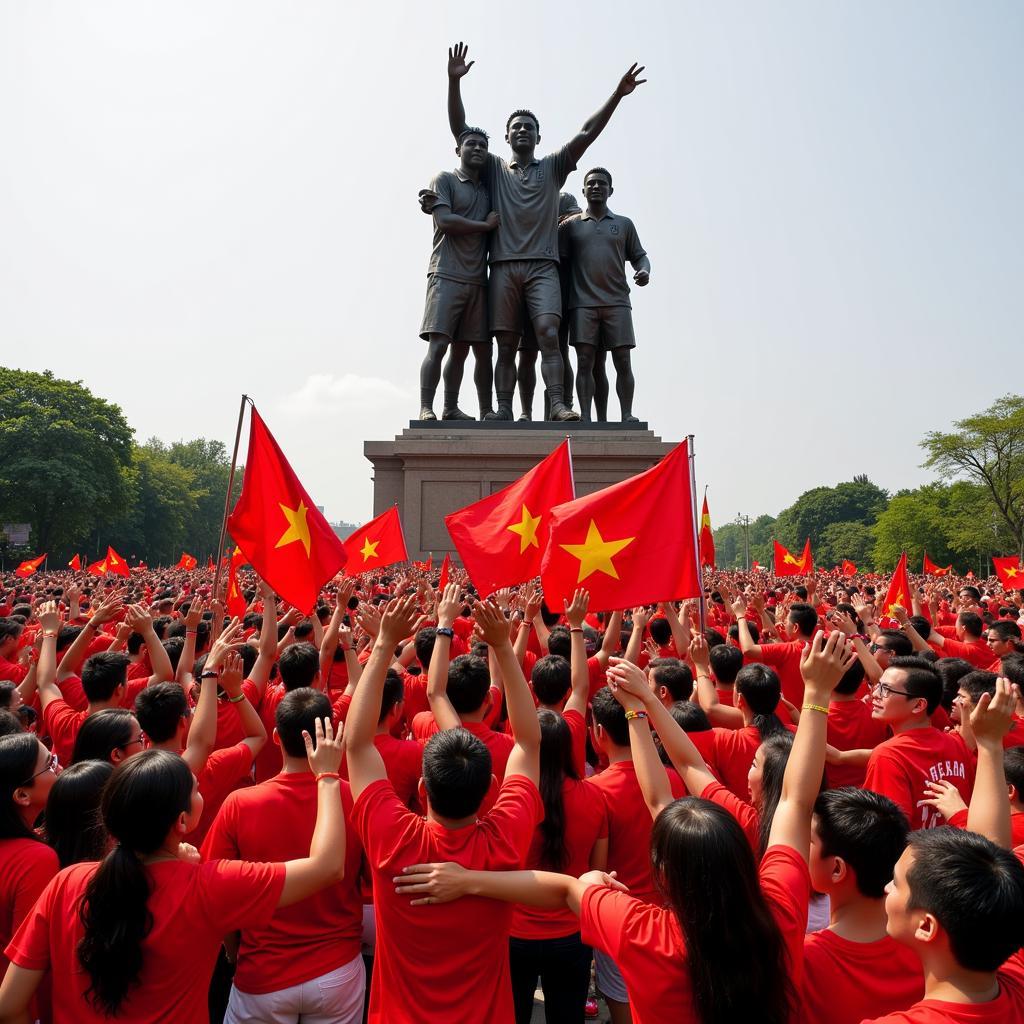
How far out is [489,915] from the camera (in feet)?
7.16

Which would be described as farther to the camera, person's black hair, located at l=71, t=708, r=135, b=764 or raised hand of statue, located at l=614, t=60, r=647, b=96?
raised hand of statue, located at l=614, t=60, r=647, b=96

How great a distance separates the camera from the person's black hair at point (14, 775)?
2.44 metres

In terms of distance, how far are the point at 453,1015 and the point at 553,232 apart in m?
18.4

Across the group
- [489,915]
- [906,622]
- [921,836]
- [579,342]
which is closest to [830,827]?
[921,836]

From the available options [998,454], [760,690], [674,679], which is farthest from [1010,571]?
[998,454]

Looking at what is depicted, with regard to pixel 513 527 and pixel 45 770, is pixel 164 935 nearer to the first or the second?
pixel 45 770

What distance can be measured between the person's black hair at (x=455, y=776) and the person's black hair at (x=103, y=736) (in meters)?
1.49

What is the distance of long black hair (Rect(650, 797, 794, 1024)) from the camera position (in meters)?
1.66

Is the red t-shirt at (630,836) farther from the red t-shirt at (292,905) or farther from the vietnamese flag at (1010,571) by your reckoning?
the vietnamese flag at (1010,571)

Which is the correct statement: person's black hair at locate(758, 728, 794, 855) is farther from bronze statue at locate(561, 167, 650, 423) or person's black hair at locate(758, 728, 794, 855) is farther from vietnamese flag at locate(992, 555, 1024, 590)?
bronze statue at locate(561, 167, 650, 423)

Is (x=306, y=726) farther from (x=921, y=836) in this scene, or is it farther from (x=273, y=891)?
(x=921, y=836)

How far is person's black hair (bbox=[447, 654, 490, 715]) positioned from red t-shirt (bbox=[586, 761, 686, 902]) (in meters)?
0.71

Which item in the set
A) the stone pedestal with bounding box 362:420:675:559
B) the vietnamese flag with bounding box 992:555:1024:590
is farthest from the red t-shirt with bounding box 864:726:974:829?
the stone pedestal with bounding box 362:420:675:559

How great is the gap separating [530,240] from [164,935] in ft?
59.4
